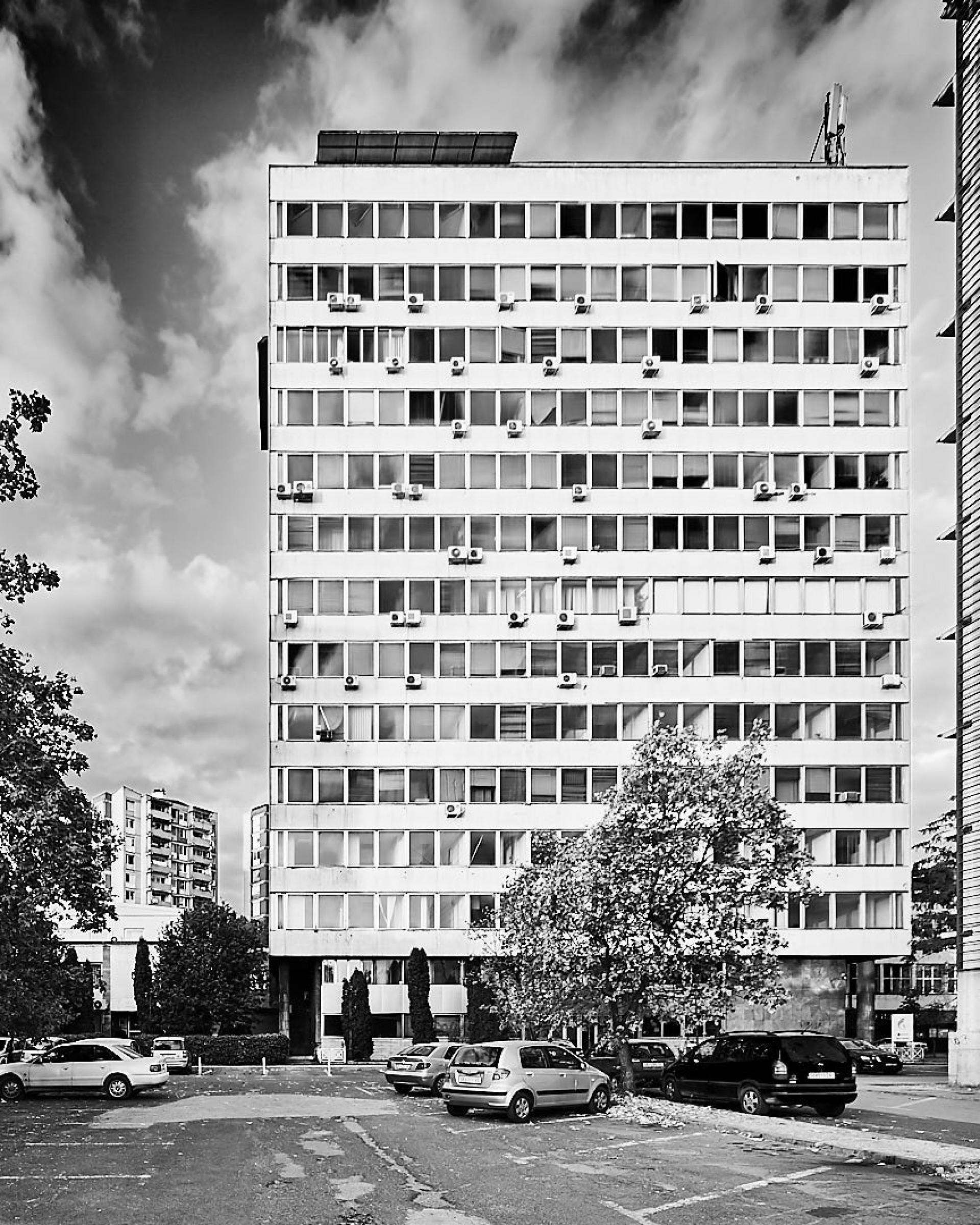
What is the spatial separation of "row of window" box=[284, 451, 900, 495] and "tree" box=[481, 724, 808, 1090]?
28904mm

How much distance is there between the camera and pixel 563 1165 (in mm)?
19625

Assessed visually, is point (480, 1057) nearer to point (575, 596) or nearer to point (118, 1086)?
point (118, 1086)

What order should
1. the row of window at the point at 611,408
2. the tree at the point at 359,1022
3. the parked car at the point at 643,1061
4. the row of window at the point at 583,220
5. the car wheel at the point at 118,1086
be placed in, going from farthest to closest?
the row of window at the point at 583,220 → the row of window at the point at 611,408 → the tree at the point at 359,1022 → the parked car at the point at 643,1061 → the car wheel at the point at 118,1086

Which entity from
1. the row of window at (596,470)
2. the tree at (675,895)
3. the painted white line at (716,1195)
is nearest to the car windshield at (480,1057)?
the tree at (675,895)

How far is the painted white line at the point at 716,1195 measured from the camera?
15266mm

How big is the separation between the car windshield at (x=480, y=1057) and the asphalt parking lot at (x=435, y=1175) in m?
1.03

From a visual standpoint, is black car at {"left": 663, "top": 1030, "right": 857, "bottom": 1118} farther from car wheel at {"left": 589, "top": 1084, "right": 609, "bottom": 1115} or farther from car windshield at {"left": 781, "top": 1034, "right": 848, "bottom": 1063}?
car wheel at {"left": 589, "top": 1084, "right": 609, "bottom": 1115}

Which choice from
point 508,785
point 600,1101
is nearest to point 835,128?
point 508,785

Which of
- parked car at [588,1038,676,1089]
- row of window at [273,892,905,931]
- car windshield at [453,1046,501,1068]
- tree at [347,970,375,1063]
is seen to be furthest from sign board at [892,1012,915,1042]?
car windshield at [453,1046,501,1068]

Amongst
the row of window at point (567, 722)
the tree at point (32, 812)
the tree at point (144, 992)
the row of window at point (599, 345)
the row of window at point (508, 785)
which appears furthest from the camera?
the tree at point (144, 992)

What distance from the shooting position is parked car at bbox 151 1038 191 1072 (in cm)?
5403

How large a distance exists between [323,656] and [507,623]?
25.9 ft

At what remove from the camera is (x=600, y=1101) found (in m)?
29.3

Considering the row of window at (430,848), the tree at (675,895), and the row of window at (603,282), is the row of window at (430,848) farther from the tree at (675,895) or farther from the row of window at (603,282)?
the tree at (675,895)
